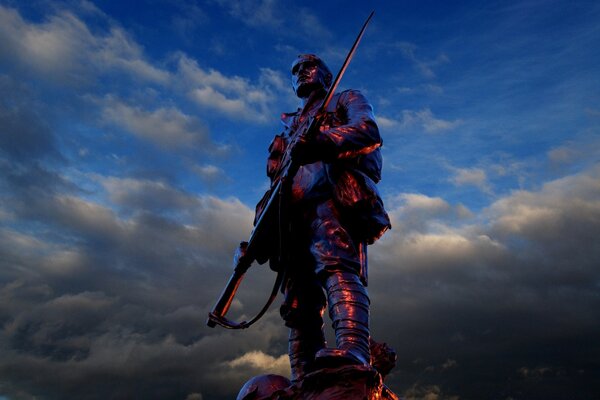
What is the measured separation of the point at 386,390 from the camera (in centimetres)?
454

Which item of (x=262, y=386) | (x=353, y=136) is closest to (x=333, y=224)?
(x=353, y=136)

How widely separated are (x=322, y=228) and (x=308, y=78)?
222 cm

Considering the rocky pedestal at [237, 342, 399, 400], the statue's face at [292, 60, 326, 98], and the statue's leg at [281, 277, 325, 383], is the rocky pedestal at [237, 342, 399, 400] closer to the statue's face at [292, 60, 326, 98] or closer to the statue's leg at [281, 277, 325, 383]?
the statue's leg at [281, 277, 325, 383]

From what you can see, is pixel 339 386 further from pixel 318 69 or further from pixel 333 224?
pixel 318 69

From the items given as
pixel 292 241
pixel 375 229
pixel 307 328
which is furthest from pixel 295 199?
pixel 307 328

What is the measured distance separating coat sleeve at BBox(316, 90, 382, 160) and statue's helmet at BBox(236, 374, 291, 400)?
1932 millimetres

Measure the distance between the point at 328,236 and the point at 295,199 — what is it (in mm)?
696

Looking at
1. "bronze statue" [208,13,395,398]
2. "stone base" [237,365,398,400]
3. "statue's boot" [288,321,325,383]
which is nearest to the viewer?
"stone base" [237,365,398,400]

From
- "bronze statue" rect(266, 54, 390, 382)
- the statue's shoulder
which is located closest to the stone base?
"bronze statue" rect(266, 54, 390, 382)

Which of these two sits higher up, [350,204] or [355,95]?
[355,95]

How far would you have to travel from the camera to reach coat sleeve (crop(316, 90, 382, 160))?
5.29 m

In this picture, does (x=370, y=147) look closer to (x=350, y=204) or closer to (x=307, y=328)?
(x=350, y=204)

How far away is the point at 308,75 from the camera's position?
694cm

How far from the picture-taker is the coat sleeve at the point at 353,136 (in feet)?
17.4
